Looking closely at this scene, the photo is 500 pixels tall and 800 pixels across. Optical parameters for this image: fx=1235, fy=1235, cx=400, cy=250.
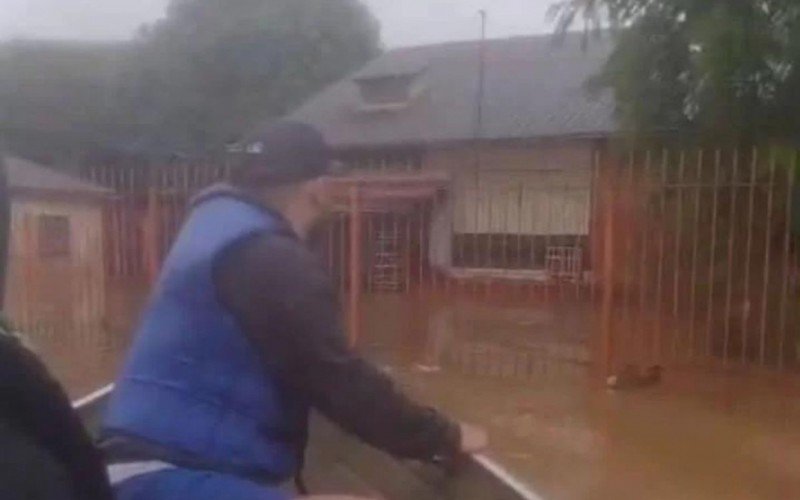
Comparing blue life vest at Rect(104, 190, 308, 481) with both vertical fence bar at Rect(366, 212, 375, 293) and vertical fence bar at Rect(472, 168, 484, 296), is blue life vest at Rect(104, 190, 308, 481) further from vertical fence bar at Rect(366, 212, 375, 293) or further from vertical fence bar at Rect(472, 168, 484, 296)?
vertical fence bar at Rect(472, 168, 484, 296)

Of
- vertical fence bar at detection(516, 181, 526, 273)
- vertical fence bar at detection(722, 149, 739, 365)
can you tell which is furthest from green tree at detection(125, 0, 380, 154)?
vertical fence bar at detection(722, 149, 739, 365)

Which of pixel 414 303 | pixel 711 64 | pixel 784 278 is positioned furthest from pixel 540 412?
pixel 414 303

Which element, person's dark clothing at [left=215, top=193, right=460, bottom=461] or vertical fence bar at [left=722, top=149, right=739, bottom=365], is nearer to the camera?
person's dark clothing at [left=215, top=193, right=460, bottom=461]

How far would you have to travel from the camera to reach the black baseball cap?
1.97 metres

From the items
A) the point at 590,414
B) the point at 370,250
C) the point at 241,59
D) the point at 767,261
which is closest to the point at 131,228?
the point at 370,250

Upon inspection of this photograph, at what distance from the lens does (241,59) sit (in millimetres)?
17719

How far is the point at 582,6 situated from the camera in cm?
878

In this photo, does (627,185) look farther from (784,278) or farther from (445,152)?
(445,152)

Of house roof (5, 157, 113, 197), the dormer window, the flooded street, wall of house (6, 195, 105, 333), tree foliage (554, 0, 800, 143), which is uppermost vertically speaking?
the dormer window

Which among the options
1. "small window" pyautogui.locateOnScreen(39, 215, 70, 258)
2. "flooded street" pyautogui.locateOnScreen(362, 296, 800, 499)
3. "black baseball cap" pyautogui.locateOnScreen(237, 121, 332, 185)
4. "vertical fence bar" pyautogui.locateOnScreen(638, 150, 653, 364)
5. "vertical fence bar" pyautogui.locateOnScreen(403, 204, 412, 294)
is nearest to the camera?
"black baseball cap" pyautogui.locateOnScreen(237, 121, 332, 185)

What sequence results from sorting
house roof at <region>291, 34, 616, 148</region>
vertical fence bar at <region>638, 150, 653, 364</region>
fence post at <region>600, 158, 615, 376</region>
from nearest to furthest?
fence post at <region>600, 158, 615, 376</region>
vertical fence bar at <region>638, 150, 653, 364</region>
house roof at <region>291, 34, 616, 148</region>

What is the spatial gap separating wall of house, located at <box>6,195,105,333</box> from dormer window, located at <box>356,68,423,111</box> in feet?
27.9

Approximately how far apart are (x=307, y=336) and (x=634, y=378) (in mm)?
6737

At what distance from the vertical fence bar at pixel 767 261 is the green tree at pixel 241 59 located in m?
7.21
